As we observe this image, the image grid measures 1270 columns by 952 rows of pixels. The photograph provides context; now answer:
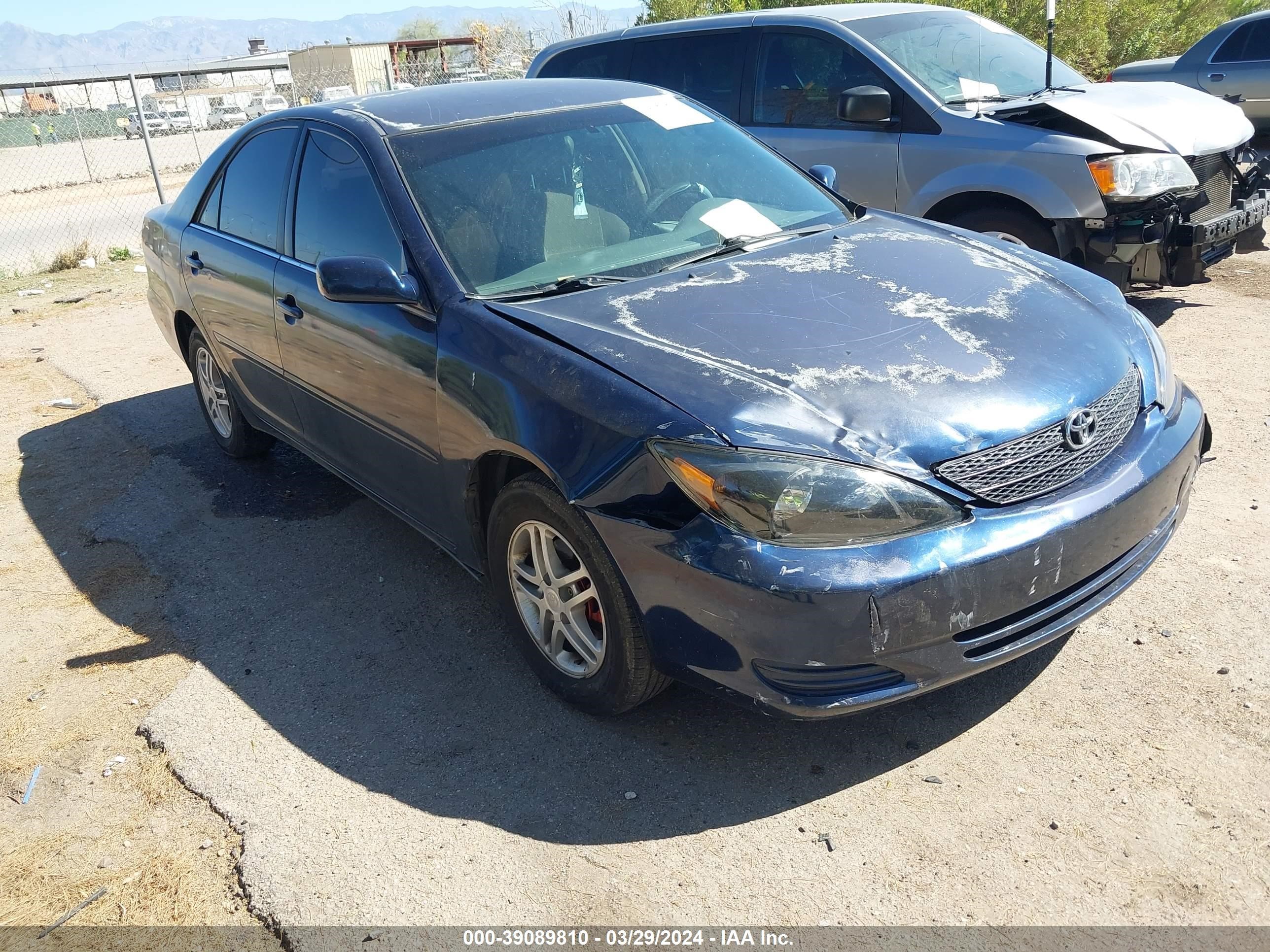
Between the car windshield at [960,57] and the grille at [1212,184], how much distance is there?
1143 mm

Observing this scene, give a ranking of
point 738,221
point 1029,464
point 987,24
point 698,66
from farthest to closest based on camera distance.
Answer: point 698,66, point 987,24, point 738,221, point 1029,464

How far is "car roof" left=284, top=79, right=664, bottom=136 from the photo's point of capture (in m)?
3.89

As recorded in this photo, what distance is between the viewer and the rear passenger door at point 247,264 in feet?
14.4

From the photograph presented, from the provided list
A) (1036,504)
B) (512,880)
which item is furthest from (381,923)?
(1036,504)

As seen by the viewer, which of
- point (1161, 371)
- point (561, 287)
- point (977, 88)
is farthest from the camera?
point (977, 88)

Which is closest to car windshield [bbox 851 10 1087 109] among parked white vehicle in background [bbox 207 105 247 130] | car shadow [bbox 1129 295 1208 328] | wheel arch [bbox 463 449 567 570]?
car shadow [bbox 1129 295 1208 328]

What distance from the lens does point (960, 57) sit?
266 inches

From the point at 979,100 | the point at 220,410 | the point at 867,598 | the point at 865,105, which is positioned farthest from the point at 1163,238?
the point at 220,410

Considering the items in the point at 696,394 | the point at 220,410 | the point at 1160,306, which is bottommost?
the point at 1160,306

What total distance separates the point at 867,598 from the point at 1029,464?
0.61 metres

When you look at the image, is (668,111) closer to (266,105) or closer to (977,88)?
(977,88)

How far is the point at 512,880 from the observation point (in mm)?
2639

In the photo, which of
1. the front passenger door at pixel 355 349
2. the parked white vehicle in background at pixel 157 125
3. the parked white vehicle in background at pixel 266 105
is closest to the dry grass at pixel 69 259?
the front passenger door at pixel 355 349

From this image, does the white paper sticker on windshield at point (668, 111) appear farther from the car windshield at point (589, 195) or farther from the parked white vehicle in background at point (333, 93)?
the parked white vehicle in background at point (333, 93)
